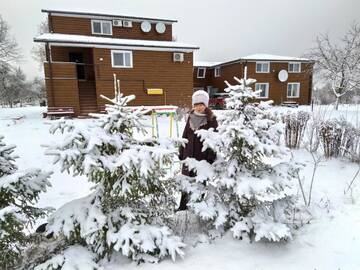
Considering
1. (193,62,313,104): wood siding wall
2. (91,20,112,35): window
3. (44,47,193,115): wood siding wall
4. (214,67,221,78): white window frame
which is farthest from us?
(214,67,221,78): white window frame

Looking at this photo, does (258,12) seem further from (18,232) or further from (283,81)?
(18,232)

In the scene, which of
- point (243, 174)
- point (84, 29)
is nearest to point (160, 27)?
point (84, 29)

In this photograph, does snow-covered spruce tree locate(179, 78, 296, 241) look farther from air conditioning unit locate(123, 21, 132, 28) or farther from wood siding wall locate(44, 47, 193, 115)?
air conditioning unit locate(123, 21, 132, 28)

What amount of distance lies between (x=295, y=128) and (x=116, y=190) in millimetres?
5575

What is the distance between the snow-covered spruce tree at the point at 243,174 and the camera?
8.13 ft

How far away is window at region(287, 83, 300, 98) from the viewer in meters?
25.6

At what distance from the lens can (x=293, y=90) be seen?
84.3 ft

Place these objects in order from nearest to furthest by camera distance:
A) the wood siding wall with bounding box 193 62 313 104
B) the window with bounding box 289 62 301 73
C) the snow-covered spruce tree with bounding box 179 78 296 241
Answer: the snow-covered spruce tree with bounding box 179 78 296 241 < the wood siding wall with bounding box 193 62 313 104 < the window with bounding box 289 62 301 73

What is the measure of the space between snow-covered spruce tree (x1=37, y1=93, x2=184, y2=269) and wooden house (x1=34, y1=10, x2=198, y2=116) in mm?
13026

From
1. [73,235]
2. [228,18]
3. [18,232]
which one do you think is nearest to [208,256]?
[73,235]

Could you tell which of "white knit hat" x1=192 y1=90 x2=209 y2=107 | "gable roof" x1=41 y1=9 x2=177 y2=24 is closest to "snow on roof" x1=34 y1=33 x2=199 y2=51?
"gable roof" x1=41 y1=9 x2=177 y2=24

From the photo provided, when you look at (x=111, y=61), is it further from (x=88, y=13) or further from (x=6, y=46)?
(x=6, y=46)

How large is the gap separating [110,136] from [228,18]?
4037 centimetres

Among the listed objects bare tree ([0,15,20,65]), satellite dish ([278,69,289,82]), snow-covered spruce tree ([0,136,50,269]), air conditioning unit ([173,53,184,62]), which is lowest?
snow-covered spruce tree ([0,136,50,269])
